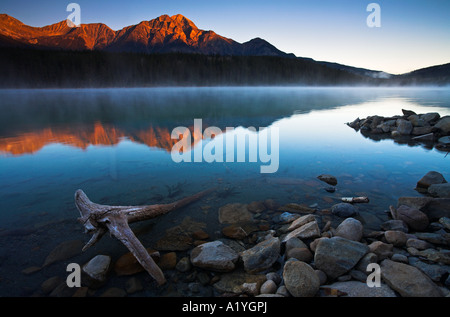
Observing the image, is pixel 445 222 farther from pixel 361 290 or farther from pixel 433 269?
pixel 361 290

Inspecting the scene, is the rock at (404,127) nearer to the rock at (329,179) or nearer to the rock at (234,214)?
the rock at (329,179)

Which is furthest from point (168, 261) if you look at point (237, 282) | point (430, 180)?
point (430, 180)

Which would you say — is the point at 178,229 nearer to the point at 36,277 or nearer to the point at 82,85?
the point at 36,277

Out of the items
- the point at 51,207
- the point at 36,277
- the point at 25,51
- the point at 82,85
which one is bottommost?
the point at 36,277

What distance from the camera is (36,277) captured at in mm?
3994

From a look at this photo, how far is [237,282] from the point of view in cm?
379

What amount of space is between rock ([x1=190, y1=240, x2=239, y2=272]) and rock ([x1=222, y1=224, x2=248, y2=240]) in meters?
0.58

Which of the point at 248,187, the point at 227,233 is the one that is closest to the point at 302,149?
the point at 248,187

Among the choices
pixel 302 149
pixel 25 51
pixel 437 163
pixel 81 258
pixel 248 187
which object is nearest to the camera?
pixel 81 258

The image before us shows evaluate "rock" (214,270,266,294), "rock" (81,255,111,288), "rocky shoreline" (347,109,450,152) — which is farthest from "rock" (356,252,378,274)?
"rocky shoreline" (347,109,450,152)

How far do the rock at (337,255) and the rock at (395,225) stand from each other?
155 centimetres

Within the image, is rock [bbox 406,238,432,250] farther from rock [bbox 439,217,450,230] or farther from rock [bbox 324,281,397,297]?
rock [bbox 324,281,397,297]

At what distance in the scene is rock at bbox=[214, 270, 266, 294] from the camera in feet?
11.9

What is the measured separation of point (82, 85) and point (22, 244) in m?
127
